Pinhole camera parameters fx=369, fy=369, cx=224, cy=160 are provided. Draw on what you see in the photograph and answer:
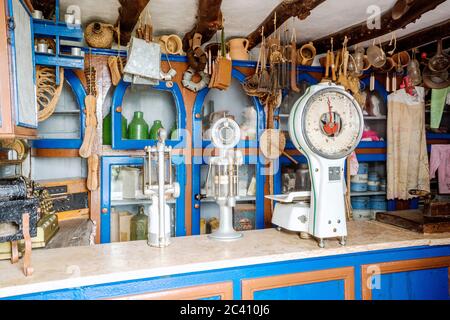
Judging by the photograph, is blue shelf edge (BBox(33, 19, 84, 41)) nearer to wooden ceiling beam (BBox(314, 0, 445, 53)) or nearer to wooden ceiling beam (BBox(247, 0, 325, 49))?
wooden ceiling beam (BBox(247, 0, 325, 49))

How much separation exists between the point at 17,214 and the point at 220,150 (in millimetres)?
1007

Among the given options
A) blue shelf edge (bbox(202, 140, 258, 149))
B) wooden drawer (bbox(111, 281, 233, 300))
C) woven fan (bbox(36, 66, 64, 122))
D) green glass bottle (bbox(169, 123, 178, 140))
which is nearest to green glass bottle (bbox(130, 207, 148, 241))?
green glass bottle (bbox(169, 123, 178, 140))

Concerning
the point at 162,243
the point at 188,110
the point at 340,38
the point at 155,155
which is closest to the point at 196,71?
the point at 188,110

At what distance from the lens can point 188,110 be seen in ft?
11.4

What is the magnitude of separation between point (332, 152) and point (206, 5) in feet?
4.56

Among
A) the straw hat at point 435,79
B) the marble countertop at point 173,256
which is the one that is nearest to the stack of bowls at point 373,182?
the straw hat at point 435,79

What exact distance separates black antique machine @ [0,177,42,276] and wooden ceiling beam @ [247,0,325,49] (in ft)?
6.78

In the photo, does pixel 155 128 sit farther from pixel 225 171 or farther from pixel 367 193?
pixel 367 193

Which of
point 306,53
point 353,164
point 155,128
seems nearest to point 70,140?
point 155,128

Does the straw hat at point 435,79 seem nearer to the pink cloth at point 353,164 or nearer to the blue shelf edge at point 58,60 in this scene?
the pink cloth at point 353,164

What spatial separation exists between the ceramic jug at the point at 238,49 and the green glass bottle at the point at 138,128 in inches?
42.7
